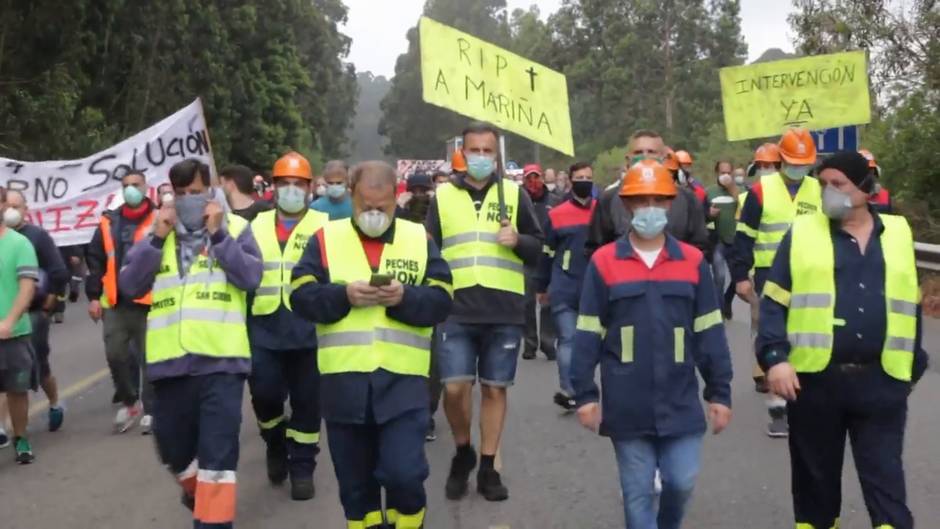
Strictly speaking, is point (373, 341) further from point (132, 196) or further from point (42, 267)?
point (42, 267)

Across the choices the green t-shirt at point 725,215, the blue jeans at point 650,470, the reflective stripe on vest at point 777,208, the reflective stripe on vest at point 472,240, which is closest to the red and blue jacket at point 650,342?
the blue jeans at point 650,470

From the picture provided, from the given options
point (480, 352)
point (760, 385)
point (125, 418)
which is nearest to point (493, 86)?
point (480, 352)

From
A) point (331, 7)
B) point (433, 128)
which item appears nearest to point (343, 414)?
point (331, 7)

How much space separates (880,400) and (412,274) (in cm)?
195

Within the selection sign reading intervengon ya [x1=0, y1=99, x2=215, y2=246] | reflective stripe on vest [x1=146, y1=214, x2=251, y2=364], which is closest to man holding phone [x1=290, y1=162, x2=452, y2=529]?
reflective stripe on vest [x1=146, y1=214, x2=251, y2=364]

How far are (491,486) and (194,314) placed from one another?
212cm

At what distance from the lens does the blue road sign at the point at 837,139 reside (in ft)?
42.2

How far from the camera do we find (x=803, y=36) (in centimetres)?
2511

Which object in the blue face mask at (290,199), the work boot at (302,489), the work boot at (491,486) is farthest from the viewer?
the blue face mask at (290,199)

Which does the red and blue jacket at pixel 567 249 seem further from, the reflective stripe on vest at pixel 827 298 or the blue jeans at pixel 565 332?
the reflective stripe on vest at pixel 827 298

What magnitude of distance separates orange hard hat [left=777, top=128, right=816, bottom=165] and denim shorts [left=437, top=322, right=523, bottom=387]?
243 centimetres

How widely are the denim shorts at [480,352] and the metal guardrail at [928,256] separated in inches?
445

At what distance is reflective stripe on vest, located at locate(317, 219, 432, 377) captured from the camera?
5.14 metres

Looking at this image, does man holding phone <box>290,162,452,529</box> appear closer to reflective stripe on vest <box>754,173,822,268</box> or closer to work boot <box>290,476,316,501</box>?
work boot <box>290,476,316,501</box>
